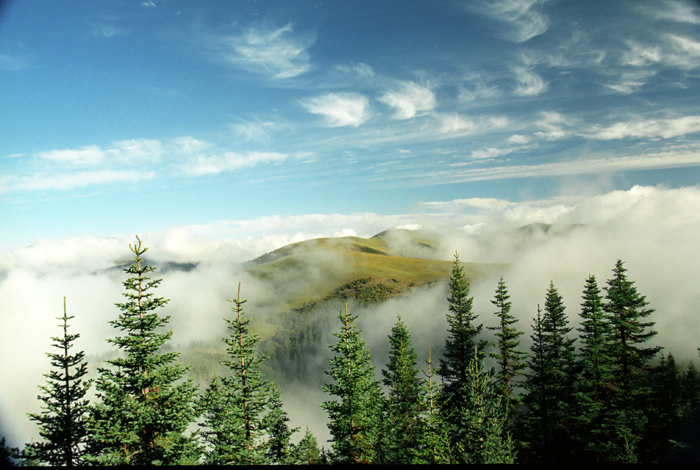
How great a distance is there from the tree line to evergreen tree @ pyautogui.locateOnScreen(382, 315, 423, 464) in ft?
0.49

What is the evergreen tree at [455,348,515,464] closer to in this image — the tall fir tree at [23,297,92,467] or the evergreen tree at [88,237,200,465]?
the evergreen tree at [88,237,200,465]

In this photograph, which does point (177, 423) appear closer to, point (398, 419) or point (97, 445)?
point (97, 445)

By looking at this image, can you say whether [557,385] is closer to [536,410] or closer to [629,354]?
[536,410]

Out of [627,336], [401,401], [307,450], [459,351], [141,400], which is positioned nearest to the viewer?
[141,400]

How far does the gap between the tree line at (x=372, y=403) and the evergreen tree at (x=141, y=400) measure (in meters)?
0.06

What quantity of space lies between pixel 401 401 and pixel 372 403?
768 cm

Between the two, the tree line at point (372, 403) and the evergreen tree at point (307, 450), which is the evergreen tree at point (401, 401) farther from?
the evergreen tree at point (307, 450)

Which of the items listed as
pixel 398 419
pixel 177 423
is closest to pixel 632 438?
pixel 398 419

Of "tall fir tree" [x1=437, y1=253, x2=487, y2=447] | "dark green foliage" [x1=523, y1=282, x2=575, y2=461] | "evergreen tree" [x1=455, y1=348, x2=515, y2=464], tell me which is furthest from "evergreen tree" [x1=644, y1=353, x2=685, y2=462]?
"evergreen tree" [x1=455, y1=348, x2=515, y2=464]

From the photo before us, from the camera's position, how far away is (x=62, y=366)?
57.1ft

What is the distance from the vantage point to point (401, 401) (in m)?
33.2

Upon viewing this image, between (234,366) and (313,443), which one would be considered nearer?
(234,366)

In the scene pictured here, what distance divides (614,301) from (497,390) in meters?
13.0

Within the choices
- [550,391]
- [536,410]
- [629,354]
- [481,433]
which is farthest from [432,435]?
[629,354]
